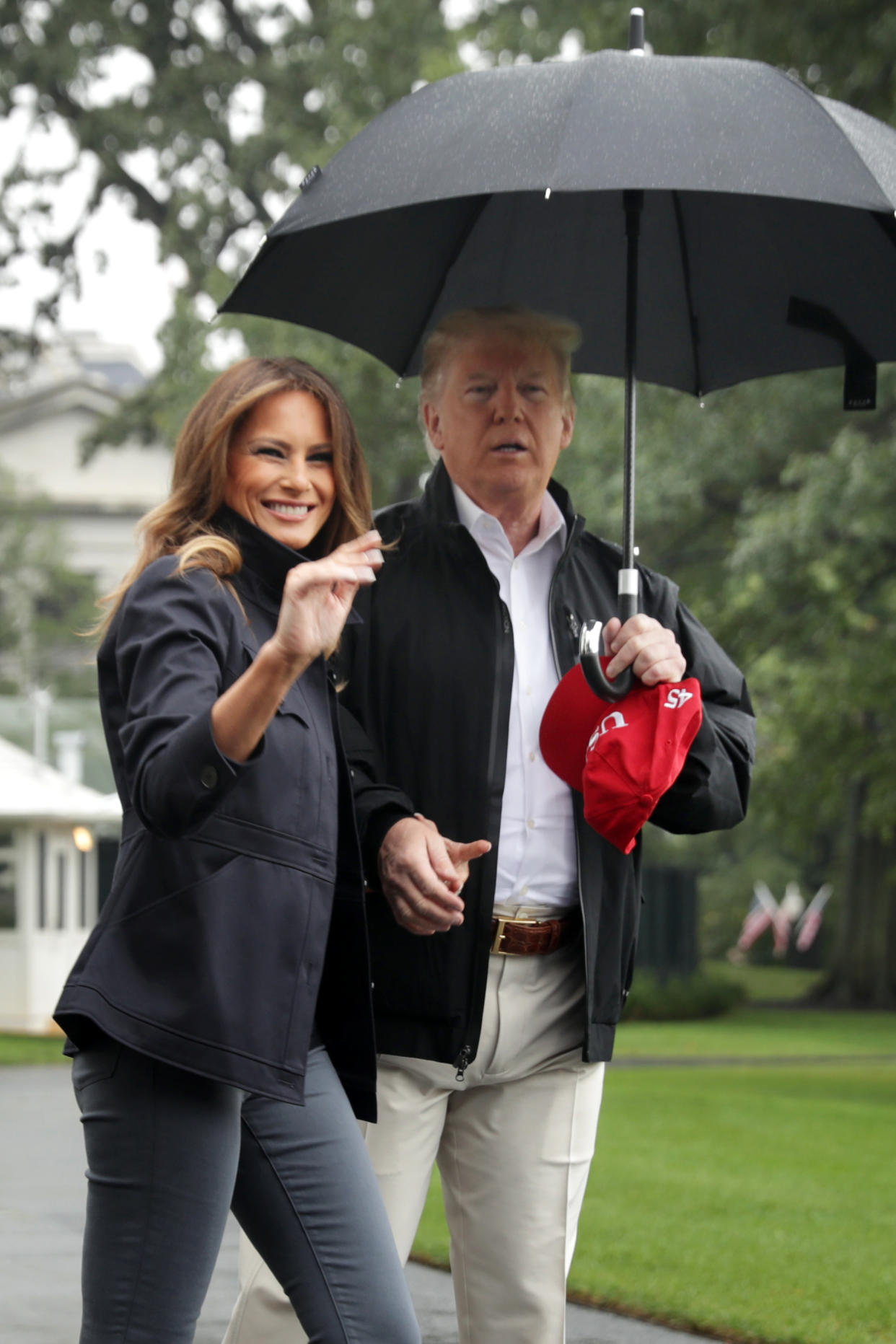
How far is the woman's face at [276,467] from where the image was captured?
3.15 meters

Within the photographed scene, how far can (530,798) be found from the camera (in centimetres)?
374

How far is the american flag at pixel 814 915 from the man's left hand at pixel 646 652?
3992 cm

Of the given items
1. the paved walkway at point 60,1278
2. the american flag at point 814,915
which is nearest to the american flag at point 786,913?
the american flag at point 814,915

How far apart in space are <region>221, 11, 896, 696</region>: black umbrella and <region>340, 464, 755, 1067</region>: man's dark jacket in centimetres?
27

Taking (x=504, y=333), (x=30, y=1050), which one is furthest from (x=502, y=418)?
(x=30, y=1050)

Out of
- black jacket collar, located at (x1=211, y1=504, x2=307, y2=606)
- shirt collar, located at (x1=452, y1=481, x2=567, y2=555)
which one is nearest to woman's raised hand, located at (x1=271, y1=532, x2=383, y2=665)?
black jacket collar, located at (x1=211, y1=504, x2=307, y2=606)

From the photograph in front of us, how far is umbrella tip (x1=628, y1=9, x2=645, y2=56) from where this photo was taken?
3.92 m

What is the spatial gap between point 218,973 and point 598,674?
108cm

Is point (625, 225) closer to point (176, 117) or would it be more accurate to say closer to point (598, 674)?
point (598, 674)

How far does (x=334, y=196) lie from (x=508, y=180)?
415mm

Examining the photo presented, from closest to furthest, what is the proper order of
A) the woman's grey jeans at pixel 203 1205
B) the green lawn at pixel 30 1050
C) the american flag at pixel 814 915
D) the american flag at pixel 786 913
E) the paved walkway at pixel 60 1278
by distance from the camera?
the woman's grey jeans at pixel 203 1205
the paved walkway at pixel 60 1278
the green lawn at pixel 30 1050
the american flag at pixel 814 915
the american flag at pixel 786 913

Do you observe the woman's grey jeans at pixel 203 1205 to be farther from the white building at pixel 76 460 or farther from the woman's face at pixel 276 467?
the white building at pixel 76 460

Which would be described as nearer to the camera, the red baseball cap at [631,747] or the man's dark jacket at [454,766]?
the red baseball cap at [631,747]

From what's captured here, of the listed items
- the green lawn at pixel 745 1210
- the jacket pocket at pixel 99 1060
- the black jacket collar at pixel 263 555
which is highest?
the black jacket collar at pixel 263 555
